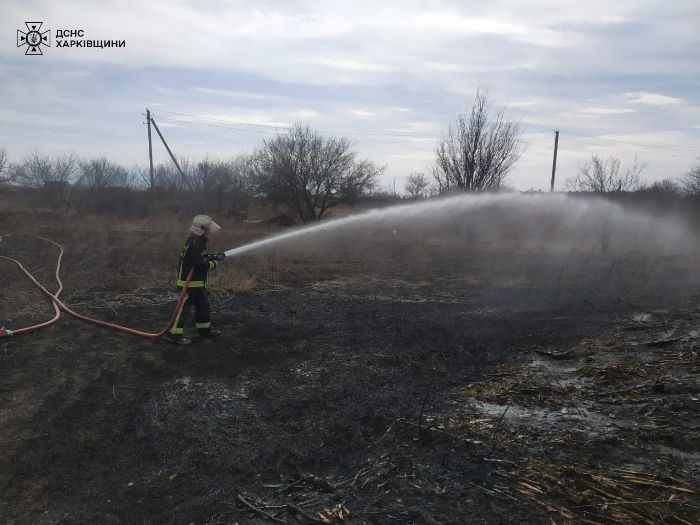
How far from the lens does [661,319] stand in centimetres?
849

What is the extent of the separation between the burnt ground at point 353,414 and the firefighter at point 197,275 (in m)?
0.28

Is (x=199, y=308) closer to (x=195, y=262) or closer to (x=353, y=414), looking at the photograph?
(x=195, y=262)

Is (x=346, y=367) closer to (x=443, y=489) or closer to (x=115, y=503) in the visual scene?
(x=443, y=489)

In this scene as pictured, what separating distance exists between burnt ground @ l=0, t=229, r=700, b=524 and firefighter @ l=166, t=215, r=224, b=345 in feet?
0.93

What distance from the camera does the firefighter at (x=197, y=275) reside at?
22.7 feet

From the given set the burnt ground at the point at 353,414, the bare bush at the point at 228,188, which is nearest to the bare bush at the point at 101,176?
the bare bush at the point at 228,188

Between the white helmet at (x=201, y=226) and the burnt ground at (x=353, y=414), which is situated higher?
the white helmet at (x=201, y=226)

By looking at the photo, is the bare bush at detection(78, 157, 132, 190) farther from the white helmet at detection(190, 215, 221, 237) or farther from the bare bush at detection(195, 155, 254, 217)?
the white helmet at detection(190, 215, 221, 237)

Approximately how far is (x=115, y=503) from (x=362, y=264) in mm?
12717

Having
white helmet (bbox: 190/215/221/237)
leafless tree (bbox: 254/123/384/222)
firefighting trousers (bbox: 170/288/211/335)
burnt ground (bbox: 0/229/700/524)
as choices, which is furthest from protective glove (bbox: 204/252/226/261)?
leafless tree (bbox: 254/123/384/222)

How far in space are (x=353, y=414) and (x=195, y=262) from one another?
3427 mm

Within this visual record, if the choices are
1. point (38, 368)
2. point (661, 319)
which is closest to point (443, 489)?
point (38, 368)

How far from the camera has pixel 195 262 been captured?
22.8ft

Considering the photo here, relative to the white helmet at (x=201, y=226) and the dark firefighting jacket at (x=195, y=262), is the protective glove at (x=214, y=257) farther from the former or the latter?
the white helmet at (x=201, y=226)
